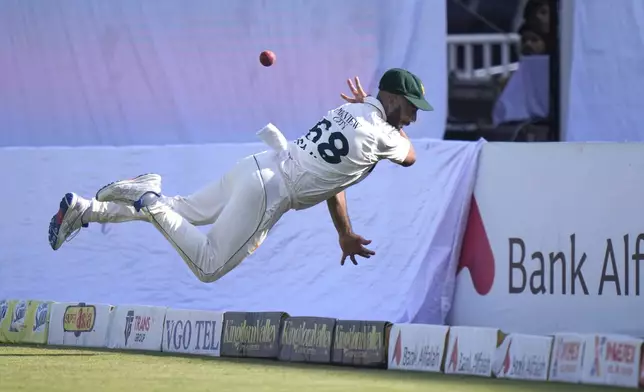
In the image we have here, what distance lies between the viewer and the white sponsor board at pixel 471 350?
278 inches

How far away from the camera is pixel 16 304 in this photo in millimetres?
8742

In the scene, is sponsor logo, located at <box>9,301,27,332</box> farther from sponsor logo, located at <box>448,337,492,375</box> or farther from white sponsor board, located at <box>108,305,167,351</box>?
sponsor logo, located at <box>448,337,492,375</box>

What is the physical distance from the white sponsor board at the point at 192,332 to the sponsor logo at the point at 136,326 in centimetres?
16

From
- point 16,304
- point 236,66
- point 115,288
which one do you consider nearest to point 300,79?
point 236,66

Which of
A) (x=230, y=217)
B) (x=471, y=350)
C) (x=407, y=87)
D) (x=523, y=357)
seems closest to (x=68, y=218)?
(x=230, y=217)

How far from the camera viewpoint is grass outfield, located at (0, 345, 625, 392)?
612cm

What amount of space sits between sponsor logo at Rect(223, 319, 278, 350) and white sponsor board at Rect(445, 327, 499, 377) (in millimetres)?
1197

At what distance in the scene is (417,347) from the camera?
7355 millimetres

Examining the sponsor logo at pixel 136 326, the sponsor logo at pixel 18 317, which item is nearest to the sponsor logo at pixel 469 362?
the sponsor logo at pixel 136 326

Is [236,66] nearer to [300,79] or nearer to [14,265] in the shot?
[300,79]

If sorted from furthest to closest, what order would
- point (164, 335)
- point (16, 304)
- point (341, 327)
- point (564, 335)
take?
point (16, 304) < point (164, 335) < point (341, 327) < point (564, 335)

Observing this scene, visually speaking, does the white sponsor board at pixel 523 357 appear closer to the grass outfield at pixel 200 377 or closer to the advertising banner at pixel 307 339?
the grass outfield at pixel 200 377

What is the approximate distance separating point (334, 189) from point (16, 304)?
2910 mm

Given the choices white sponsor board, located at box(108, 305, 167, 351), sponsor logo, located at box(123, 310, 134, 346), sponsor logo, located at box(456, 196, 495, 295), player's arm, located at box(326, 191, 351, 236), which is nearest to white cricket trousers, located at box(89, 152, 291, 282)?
player's arm, located at box(326, 191, 351, 236)
